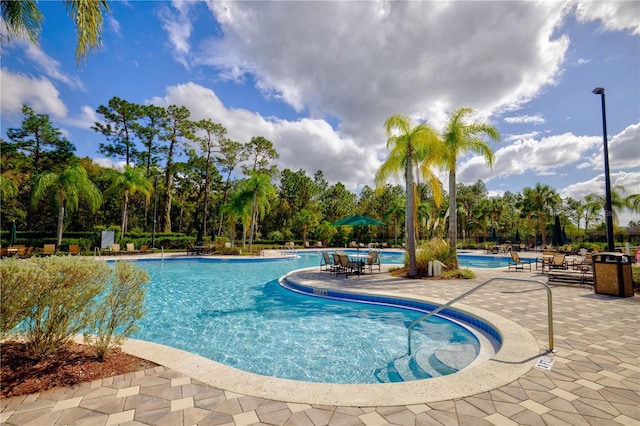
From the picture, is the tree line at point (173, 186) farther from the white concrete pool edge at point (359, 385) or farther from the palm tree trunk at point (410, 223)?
the white concrete pool edge at point (359, 385)

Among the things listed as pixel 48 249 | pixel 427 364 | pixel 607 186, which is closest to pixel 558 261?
pixel 607 186

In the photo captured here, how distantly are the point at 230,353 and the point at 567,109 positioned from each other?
42.9 feet

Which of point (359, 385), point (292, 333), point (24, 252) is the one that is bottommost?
point (292, 333)

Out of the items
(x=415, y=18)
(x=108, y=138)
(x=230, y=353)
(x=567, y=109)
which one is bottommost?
(x=230, y=353)

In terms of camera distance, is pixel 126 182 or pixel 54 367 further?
pixel 126 182

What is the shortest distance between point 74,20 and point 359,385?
23.0ft

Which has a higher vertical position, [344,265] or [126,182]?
[126,182]

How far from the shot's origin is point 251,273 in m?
13.9

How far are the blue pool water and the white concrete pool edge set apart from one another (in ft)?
3.10

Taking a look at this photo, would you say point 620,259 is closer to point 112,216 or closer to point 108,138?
point 108,138

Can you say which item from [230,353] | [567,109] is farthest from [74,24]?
[567,109]

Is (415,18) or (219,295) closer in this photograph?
(415,18)

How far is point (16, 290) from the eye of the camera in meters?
2.94

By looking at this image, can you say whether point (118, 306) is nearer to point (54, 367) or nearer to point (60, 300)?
point (60, 300)
